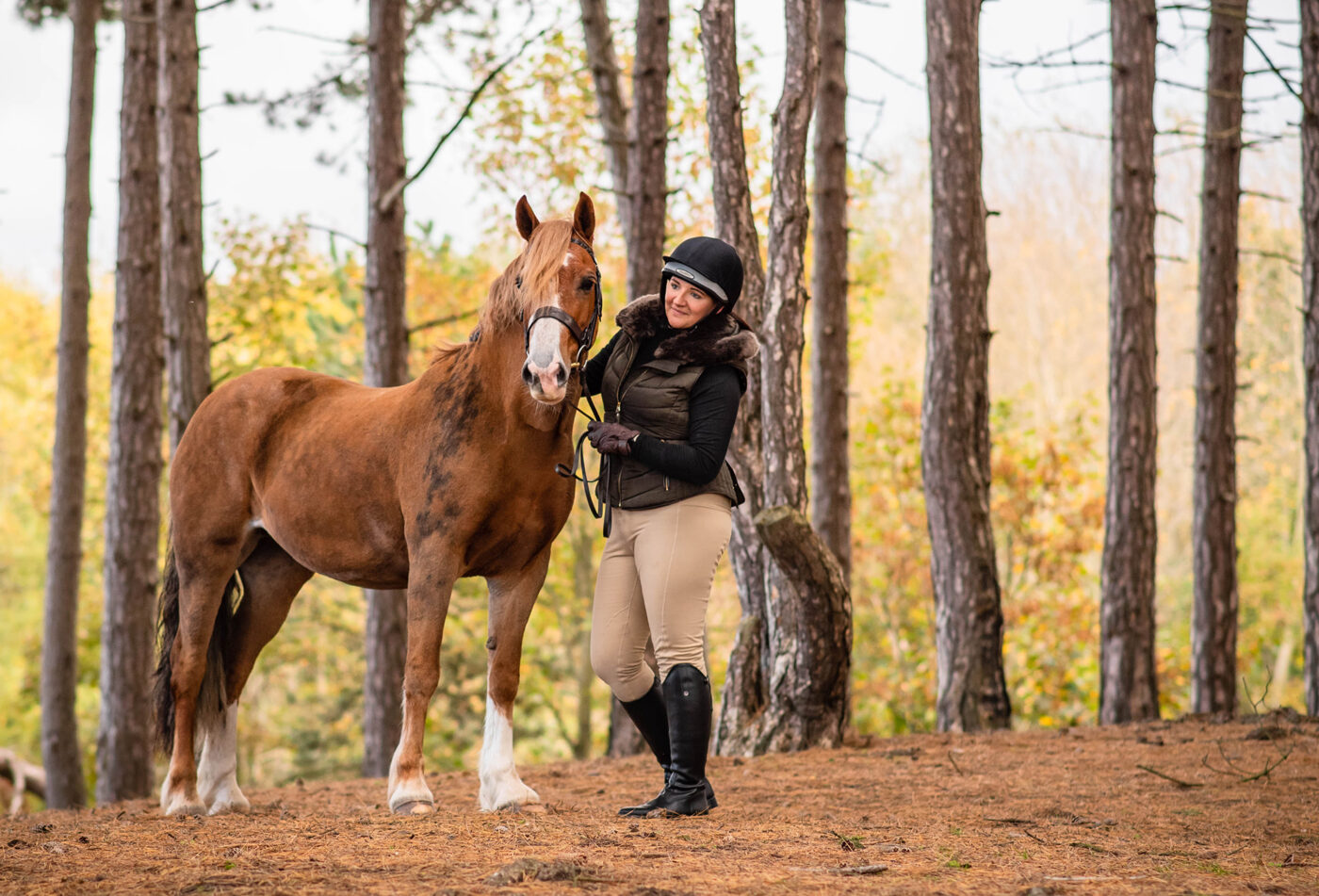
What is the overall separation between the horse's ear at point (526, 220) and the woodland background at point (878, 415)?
6.37 meters

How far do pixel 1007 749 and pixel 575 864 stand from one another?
4.86m

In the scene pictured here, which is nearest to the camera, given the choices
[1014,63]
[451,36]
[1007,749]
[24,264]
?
[1007,749]

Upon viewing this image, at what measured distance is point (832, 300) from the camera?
12094mm

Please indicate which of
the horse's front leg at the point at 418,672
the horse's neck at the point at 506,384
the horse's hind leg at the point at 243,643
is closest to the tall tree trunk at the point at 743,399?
the horse's neck at the point at 506,384

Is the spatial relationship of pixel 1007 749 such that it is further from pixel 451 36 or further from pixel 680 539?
pixel 451 36

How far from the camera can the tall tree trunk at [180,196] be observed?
908 centimetres

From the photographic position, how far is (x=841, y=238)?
40.2ft

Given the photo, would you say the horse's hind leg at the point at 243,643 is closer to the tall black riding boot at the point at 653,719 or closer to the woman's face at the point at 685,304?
the tall black riding boot at the point at 653,719

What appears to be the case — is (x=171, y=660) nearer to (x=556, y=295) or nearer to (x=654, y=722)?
(x=654, y=722)

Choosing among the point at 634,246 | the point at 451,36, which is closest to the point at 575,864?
the point at 634,246

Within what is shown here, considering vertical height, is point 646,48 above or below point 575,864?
above

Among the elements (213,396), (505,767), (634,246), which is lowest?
(505,767)

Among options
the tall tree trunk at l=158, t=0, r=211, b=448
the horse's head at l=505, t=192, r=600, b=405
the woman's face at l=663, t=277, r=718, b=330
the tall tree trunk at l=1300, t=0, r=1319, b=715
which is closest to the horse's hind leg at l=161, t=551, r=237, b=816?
the horse's head at l=505, t=192, r=600, b=405

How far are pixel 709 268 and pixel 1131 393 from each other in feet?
26.6
